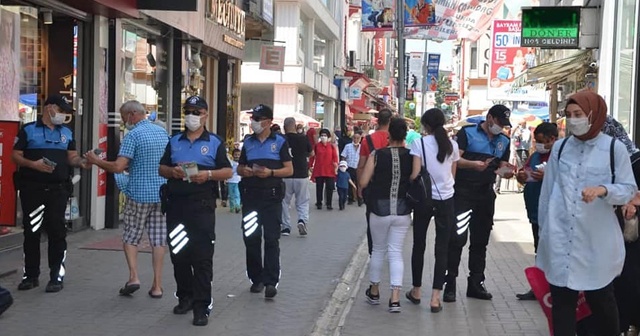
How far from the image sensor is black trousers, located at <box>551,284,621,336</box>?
5562mm

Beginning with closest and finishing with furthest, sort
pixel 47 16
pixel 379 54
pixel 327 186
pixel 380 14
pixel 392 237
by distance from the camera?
1. pixel 392 237
2. pixel 47 16
3. pixel 327 186
4. pixel 380 14
5. pixel 379 54

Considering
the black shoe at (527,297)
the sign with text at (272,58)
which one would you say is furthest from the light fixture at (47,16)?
the sign with text at (272,58)

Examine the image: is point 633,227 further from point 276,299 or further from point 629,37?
point 629,37

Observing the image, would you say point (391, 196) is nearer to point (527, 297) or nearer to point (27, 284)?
point (527, 297)

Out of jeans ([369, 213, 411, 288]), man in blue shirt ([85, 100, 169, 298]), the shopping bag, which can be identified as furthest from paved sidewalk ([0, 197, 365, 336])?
the shopping bag

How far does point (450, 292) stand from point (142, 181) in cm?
326

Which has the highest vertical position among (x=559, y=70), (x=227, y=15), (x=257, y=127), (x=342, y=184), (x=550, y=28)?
(x=227, y=15)

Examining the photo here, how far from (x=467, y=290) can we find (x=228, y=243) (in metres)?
4.73

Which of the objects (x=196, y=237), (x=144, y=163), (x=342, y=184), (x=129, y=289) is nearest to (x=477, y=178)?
(x=196, y=237)

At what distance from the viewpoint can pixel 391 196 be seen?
8.09m

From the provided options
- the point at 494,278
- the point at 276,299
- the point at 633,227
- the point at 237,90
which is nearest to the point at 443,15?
the point at 237,90

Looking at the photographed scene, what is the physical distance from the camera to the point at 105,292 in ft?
28.3

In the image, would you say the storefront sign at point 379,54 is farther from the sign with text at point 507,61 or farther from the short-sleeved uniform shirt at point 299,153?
the short-sleeved uniform shirt at point 299,153

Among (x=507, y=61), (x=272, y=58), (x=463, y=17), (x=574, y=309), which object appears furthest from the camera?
(x=507, y=61)
